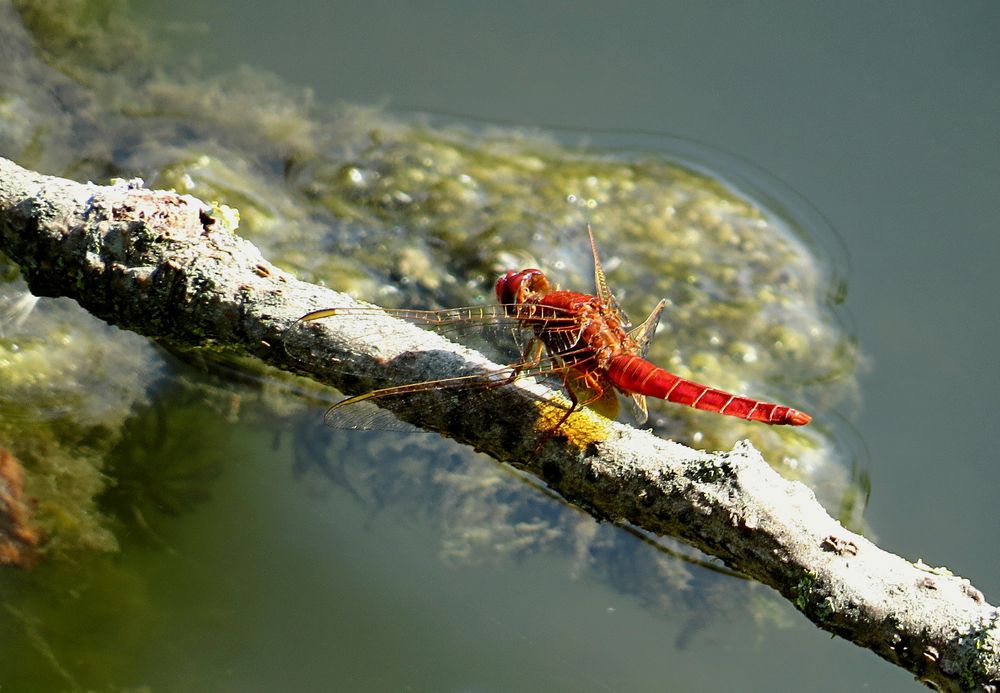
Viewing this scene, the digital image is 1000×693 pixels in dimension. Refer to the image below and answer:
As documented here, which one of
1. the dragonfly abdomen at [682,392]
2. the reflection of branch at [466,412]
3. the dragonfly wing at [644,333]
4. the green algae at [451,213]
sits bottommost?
the reflection of branch at [466,412]

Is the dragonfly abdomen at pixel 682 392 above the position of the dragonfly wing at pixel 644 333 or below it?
below

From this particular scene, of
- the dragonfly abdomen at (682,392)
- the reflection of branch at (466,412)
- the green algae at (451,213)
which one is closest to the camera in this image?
the reflection of branch at (466,412)

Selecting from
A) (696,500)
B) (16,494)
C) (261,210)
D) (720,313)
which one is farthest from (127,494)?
(720,313)

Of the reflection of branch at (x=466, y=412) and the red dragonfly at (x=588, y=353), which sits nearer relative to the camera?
the reflection of branch at (x=466, y=412)

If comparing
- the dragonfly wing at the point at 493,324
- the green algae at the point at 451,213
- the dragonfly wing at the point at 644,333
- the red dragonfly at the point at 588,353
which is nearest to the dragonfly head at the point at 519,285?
the red dragonfly at the point at 588,353

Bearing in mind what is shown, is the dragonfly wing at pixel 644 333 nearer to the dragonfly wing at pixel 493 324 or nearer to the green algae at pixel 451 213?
the dragonfly wing at pixel 493 324

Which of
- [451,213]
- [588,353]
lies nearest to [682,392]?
[588,353]

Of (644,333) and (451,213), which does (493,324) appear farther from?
(451,213)
